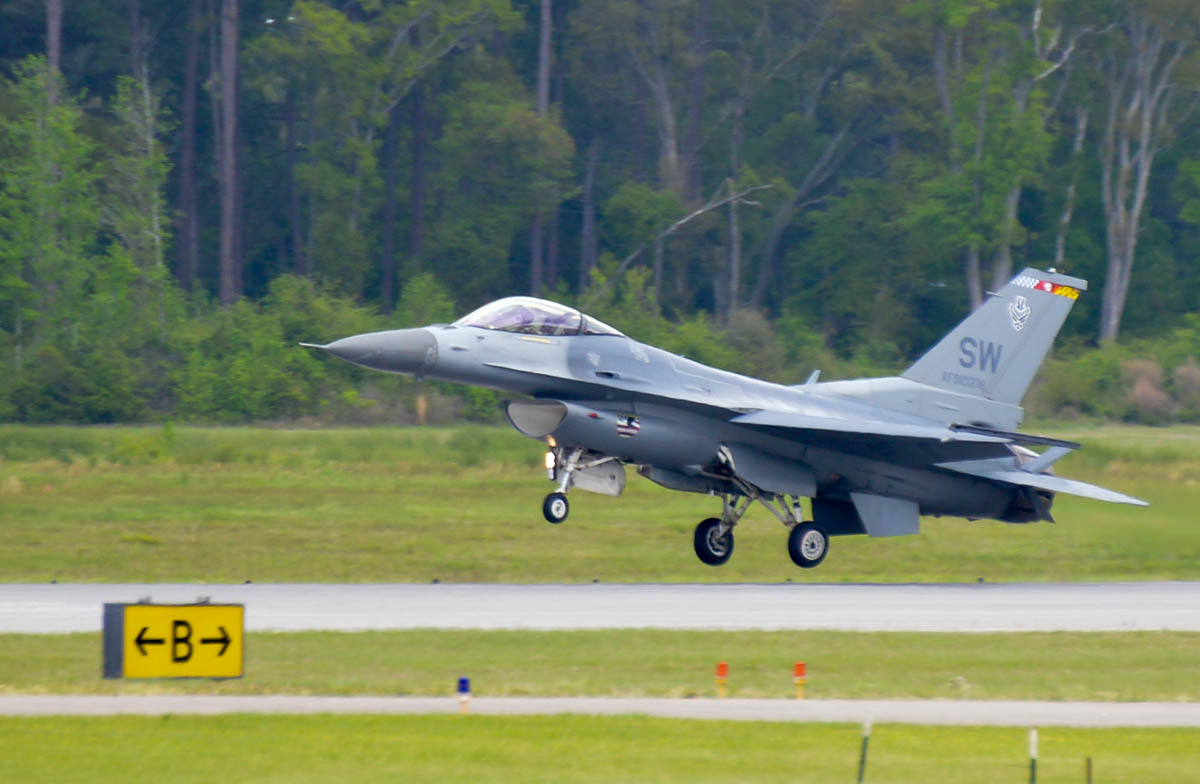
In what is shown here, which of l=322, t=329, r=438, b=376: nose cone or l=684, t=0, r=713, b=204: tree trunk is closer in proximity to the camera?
l=322, t=329, r=438, b=376: nose cone

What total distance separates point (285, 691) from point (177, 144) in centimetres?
4364

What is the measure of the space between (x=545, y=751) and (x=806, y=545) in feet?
37.7

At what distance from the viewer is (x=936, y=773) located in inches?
452

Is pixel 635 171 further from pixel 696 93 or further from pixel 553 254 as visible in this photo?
pixel 553 254

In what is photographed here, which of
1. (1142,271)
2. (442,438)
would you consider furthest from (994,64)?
(442,438)

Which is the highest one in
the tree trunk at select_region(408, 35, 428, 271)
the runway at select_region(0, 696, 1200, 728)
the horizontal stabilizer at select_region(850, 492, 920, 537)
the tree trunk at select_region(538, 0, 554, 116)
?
the tree trunk at select_region(538, 0, 554, 116)

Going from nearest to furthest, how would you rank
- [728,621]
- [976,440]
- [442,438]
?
[728,621] → [976,440] → [442,438]

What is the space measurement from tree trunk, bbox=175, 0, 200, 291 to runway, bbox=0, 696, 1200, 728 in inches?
1588

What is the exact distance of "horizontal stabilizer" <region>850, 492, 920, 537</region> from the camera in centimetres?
2331

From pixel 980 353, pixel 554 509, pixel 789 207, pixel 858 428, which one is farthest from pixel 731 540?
pixel 789 207

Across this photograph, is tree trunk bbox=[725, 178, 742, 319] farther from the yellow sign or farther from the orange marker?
the yellow sign

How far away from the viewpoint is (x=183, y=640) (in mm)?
14805

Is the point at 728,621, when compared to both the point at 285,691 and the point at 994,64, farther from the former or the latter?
the point at 994,64

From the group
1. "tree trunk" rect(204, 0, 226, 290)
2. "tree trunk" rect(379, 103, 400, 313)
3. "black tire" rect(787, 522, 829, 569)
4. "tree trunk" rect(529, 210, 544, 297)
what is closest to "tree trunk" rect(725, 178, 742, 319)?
"tree trunk" rect(529, 210, 544, 297)
